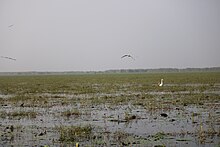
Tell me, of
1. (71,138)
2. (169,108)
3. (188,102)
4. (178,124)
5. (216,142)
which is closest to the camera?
(216,142)

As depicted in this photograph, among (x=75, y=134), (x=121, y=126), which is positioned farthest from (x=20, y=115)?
(x=75, y=134)

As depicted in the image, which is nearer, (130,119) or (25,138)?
(25,138)

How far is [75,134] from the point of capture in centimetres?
1100

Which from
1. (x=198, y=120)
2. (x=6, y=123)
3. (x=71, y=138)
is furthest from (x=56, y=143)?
(x=198, y=120)

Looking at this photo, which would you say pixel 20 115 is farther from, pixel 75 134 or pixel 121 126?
pixel 75 134

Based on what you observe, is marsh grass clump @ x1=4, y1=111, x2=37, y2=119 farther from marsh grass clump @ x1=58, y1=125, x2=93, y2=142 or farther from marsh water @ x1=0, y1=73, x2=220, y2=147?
marsh grass clump @ x1=58, y1=125, x2=93, y2=142

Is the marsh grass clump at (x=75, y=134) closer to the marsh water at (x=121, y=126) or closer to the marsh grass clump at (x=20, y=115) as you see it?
the marsh water at (x=121, y=126)

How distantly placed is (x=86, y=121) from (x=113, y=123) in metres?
1.34

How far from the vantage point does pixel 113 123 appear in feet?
44.9

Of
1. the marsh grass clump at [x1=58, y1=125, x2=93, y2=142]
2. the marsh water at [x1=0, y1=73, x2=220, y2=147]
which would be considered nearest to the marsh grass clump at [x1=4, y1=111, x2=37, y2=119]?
the marsh water at [x1=0, y1=73, x2=220, y2=147]

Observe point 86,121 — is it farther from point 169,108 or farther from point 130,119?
point 169,108

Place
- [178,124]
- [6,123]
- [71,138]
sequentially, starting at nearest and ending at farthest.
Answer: [71,138], [178,124], [6,123]

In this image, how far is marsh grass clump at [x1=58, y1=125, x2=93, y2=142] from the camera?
10.5m

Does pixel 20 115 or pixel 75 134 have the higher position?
pixel 75 134
